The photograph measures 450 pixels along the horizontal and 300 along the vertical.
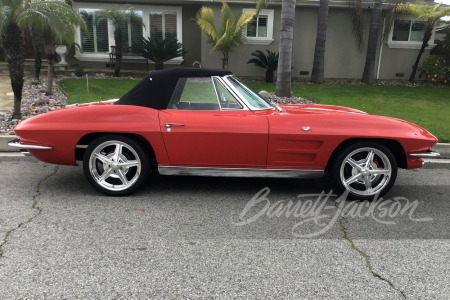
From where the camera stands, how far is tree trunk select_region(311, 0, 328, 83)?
1388cm

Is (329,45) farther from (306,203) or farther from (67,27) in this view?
(306,203)

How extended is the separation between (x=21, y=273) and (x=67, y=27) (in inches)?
304

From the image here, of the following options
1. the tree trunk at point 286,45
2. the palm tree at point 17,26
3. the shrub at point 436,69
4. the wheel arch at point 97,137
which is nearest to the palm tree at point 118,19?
the palm tree at point 17,26

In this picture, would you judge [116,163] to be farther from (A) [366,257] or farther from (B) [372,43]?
(B) [372,43]

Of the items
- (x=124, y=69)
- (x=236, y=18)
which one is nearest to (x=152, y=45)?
(x=124, y=69)

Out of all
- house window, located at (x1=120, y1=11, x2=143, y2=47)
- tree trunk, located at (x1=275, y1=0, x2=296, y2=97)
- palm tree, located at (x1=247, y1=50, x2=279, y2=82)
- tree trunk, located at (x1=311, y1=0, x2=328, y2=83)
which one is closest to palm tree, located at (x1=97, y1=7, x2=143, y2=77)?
house window, located at (x1=120, y1=11, x2=143, y2=47)

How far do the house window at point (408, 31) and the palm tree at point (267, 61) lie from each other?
18.0ft

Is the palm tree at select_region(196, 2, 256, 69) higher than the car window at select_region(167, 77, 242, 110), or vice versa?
the palm tree at select_region(196, 2, 256, 69)

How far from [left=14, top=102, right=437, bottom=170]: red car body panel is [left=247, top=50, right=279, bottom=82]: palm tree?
35.4 ft

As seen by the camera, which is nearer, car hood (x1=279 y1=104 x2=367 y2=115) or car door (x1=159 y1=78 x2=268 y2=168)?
car door (x1=159 y1=78 x2=268 y2=168)

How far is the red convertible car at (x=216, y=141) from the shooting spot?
4137 mm

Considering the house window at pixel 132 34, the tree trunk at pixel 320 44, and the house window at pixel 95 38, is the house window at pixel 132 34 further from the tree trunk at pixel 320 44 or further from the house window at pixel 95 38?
the tree trunk at pixel 320 44

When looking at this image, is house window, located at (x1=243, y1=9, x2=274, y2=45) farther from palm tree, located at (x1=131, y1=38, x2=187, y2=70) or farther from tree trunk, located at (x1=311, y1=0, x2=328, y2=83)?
palm tree, located at (x1=131, y1=38, x2=187, y2=70)

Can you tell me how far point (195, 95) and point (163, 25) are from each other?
12698 mm
